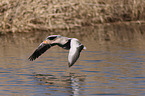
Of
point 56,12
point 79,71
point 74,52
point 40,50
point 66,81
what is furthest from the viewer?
point 56,12

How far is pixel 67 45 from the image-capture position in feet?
39.2

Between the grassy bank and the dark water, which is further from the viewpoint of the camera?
the grassy bank

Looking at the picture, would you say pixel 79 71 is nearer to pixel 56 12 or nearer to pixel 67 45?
pixel 67 45

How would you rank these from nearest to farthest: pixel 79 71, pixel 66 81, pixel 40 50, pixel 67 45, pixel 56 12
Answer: pixel 66 81 → pixel 79 71 → pixel 67 45 → pixel 40 50 → pixel 56 12

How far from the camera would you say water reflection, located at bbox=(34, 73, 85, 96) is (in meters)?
9.39

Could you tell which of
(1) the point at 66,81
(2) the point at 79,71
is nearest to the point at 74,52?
(1) the point at 66,81

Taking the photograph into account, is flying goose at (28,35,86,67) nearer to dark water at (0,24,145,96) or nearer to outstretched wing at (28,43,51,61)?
outstretched wing at (28,43,51,61)

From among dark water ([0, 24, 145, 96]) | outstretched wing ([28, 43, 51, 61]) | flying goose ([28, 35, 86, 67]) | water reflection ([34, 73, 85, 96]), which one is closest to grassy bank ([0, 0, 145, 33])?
dark water ([0, 24, 145, 96])

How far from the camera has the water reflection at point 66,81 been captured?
9.39 m

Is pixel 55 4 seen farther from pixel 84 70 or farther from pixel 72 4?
pixel 84 70

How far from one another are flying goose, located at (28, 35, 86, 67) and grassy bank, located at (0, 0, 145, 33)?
10836mm

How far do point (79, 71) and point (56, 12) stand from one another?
13.7 meters

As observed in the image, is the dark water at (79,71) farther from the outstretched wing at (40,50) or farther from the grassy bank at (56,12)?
the grassy bank at (56,12)

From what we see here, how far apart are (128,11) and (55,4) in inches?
207
